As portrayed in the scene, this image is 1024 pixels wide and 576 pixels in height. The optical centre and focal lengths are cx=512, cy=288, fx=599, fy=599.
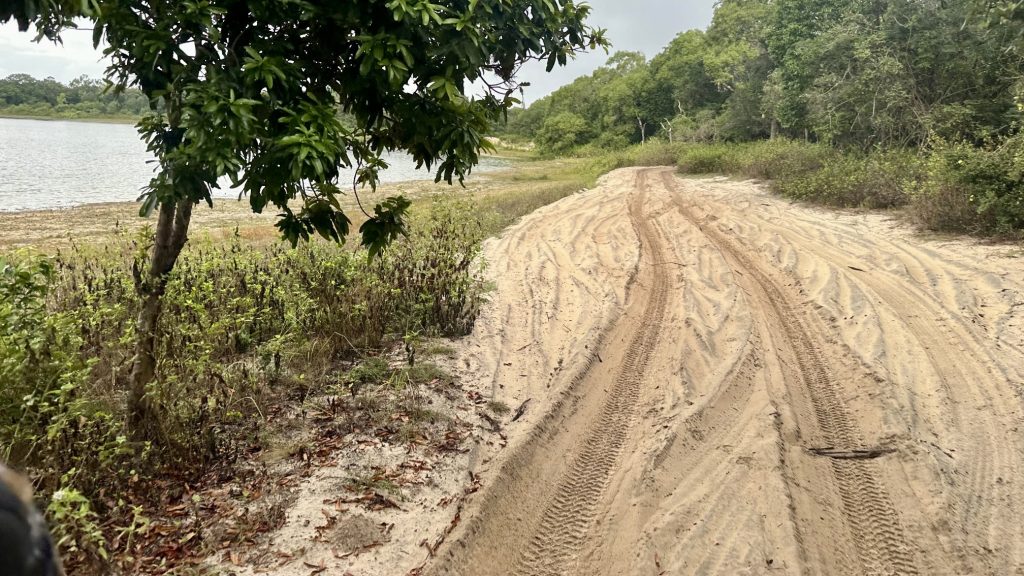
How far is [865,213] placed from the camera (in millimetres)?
13438

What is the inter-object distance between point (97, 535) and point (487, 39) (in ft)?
10.4

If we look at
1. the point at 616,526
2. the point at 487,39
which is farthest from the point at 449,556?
the point at 487,39

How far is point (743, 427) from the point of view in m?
4.91

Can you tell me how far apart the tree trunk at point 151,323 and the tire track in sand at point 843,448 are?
434 cm

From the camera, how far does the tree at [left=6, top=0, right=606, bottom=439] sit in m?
2.78

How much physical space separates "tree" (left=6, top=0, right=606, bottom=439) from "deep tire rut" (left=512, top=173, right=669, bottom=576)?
2155 mm

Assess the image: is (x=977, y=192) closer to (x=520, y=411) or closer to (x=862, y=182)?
(x=862, y=182)

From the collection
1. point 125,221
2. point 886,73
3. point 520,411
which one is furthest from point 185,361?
point 886,73

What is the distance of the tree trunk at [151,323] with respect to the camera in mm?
3910

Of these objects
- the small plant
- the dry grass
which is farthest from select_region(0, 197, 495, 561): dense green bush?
the dry grass

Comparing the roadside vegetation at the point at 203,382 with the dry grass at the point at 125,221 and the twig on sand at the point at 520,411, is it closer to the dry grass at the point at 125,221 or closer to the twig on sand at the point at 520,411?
the twig on sand at the point at 520,411

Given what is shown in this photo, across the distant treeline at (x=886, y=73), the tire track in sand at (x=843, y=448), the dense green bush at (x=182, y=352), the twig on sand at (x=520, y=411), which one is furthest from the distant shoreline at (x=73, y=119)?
the tire track in sand at (x=843, y=448)

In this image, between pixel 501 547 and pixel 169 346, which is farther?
pixel 169 346

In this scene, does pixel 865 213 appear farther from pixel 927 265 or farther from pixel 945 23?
pixel 945 23
